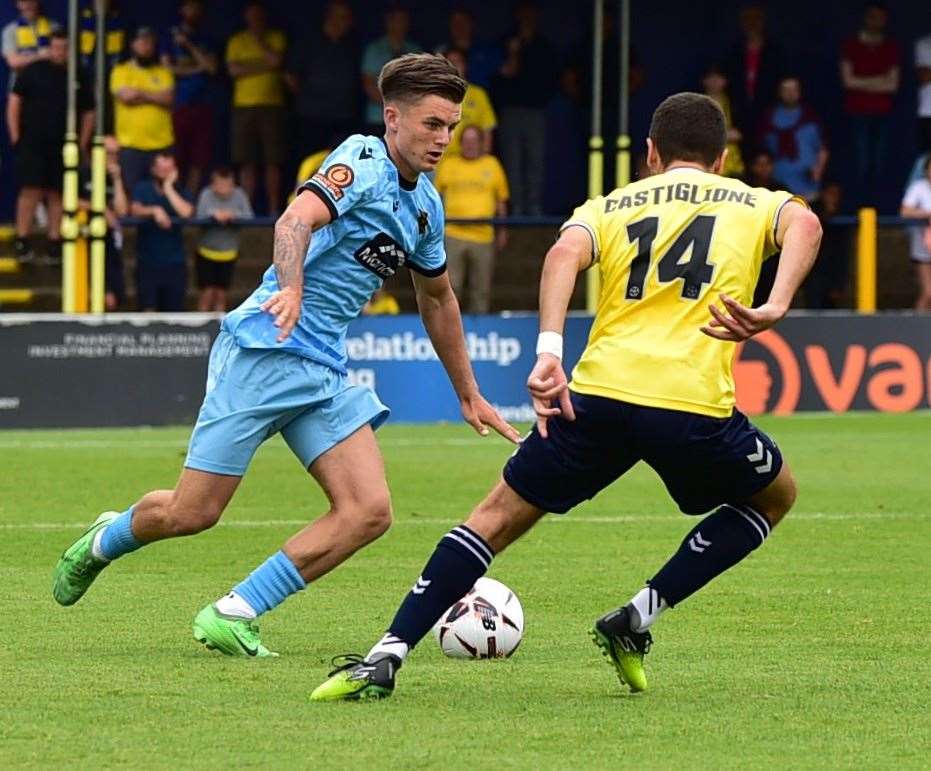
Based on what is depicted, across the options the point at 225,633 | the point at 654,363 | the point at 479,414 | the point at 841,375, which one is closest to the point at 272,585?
the point at 225,633

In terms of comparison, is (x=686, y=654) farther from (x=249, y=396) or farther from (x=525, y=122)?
(x=525, y=122)

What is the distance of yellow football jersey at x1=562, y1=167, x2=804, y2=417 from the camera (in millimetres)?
6395

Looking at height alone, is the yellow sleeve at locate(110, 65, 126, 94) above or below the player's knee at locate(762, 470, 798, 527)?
above

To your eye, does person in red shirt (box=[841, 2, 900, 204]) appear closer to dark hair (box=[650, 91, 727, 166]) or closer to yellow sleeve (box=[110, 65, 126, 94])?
yellow sleeve (box=[110, 65, 126, 94])

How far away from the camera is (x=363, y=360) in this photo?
17984 mm

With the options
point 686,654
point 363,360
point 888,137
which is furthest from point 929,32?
point 686,654

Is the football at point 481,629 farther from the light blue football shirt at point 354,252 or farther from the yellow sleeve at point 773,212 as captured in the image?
the yellow sleeve at point 773,212

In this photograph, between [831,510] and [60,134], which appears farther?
[60,134]

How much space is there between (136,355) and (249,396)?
10.5m

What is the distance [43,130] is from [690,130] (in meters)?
14.5

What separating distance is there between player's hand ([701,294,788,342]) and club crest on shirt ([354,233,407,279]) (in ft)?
4.44

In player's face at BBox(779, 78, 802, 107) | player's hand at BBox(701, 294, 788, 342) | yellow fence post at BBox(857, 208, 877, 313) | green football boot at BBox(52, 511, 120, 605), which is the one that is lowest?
yellow fence post at BBox(857, 208, 877, 313)

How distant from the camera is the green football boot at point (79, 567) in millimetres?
7648

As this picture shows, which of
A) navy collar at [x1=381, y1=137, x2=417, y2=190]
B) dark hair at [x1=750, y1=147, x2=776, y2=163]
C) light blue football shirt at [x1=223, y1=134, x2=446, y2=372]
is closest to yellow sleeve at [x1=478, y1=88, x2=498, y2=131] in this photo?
dark hair at [x1=750, y1=147, x2=776, y2=163]
